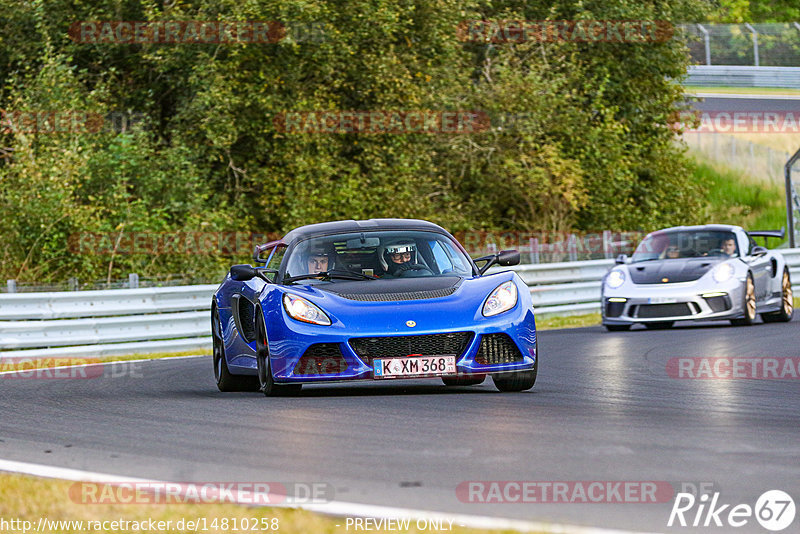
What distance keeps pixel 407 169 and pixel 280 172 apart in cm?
263

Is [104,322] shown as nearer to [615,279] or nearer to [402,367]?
[615,279]

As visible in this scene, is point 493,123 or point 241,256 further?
point 493,123

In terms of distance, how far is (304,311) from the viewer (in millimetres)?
10086

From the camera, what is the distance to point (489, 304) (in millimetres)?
10133

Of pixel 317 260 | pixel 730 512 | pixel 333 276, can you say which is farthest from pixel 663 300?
pixel 730 512

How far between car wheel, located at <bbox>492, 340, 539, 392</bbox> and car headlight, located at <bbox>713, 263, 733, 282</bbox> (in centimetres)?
853

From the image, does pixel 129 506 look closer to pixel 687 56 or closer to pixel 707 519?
pixel 707 519

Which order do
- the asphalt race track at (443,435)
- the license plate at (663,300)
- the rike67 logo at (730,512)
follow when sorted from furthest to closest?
the license plate at (663,300), the asphalt race track at (443,435), the rike67 logo at (730,512)

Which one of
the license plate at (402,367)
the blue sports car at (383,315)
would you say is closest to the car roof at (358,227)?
the blue sports car at (383,315)

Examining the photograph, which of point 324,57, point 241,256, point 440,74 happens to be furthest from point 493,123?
point 241,256

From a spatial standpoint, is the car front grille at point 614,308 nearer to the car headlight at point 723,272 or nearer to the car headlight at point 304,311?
the car headlight at point 723,272

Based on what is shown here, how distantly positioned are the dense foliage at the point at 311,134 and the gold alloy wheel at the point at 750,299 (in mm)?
10433

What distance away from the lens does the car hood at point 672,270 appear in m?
18.4

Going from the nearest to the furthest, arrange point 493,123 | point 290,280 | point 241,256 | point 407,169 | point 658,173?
point 290,280 < point 241,256 < point 407,169 < point 493,123 < point 658,173
